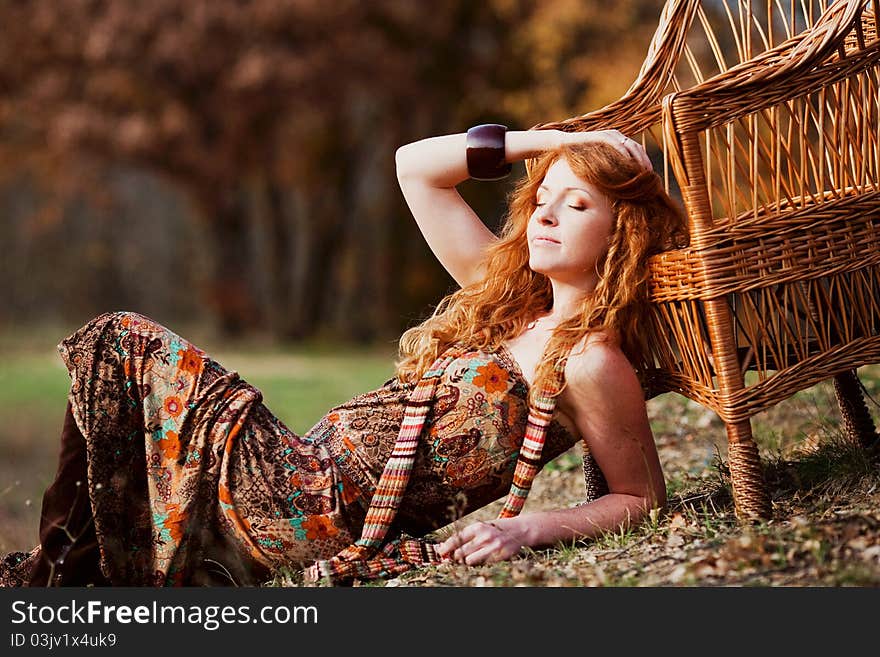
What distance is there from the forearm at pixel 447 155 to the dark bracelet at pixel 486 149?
0.02 m

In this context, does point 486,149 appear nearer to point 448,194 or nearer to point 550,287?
point 448,194

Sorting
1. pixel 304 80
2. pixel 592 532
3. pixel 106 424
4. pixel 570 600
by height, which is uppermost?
pixel 304 80

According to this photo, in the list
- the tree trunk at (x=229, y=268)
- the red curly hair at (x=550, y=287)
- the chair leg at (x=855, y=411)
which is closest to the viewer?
the red curly hair at (x=550, y=287)

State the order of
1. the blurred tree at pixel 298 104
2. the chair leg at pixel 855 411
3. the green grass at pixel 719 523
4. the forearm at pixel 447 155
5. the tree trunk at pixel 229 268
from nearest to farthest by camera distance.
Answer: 1. the green grass at pixel 719 523
2. the forearm at pixel 447 155
3. the chair leg at pixel 855 411
4. the blurred tree at pixel 298 104
5. the tree trunk at pixel 229 268

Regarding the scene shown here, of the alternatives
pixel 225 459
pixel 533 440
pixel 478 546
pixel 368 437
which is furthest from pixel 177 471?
pixel 533 440

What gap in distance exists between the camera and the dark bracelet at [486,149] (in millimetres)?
2504

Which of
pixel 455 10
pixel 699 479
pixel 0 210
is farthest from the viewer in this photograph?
pixel 0 210

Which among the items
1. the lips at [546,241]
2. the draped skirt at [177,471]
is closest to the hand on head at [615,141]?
the lips at [546,241]

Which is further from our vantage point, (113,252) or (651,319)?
(113,252)

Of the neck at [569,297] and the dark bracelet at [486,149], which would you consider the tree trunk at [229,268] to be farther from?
the neck at [569,297]

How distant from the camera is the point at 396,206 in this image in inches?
492

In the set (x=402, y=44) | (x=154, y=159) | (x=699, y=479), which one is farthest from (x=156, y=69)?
(x=699, y=479)

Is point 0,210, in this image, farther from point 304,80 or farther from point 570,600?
point 570,600

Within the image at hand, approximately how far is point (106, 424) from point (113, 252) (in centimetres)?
1291
